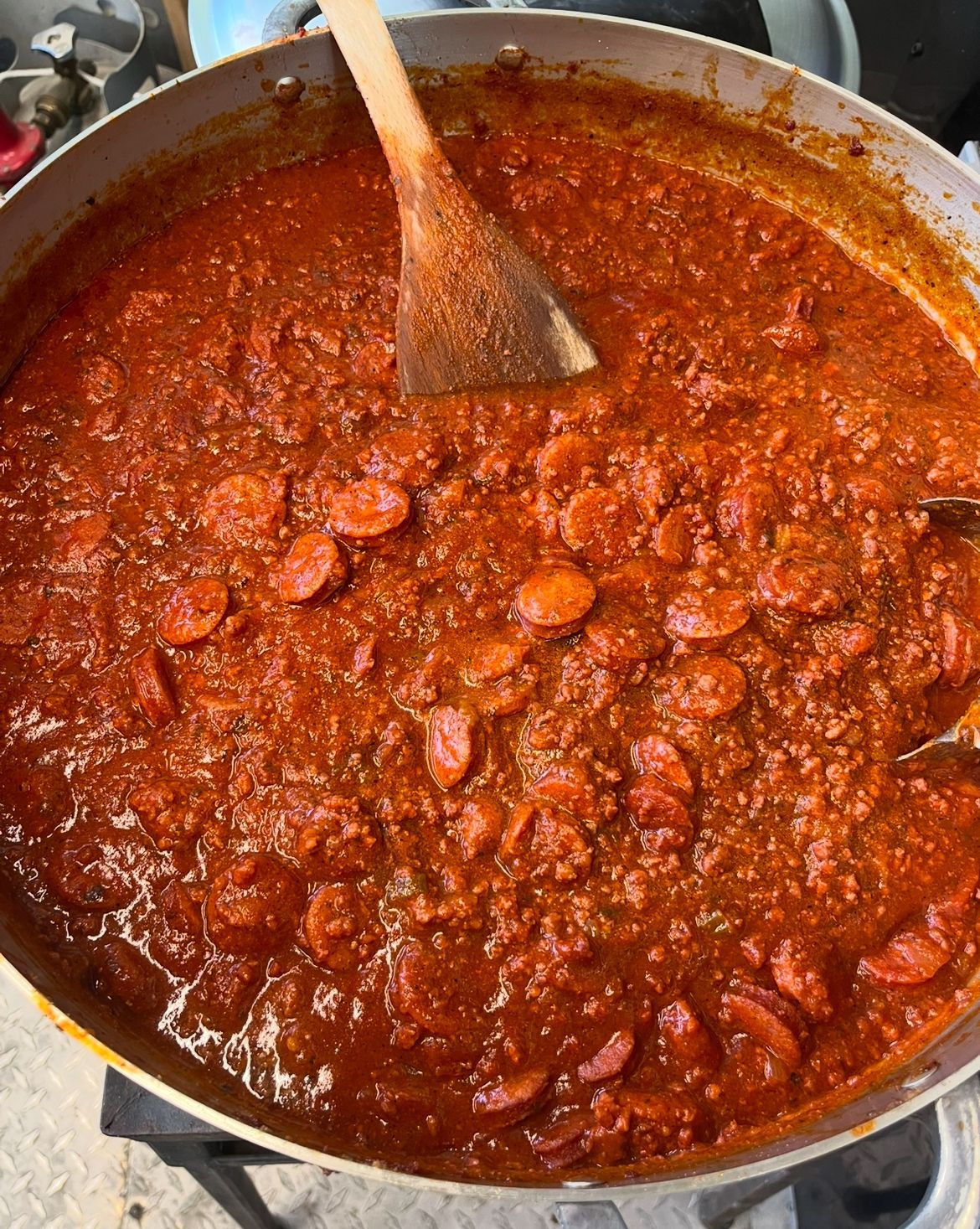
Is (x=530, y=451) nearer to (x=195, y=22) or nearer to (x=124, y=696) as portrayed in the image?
(x=124, y=696)

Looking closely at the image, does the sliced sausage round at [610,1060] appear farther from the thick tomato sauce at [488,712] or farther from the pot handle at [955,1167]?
the pot handle at [955,1167]

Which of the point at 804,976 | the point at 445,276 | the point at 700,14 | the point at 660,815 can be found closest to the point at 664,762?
the point at 660,815

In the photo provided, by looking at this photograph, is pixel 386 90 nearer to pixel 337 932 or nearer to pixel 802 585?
pixel 802 585

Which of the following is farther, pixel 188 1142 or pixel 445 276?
pixel 445 276

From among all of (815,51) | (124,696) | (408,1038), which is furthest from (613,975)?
(815,51)

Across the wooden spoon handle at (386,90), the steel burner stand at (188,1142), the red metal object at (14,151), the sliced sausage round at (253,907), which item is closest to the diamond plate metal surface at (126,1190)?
the steel burner stand at (188,1142)

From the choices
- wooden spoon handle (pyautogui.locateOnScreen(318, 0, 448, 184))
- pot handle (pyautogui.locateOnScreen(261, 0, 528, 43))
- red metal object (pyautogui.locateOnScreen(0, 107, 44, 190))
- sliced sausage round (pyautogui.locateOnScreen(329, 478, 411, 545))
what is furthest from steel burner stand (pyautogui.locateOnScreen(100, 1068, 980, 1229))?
red metal object (pyautogui.locateOnScreen(0, 107, 44, 190))
